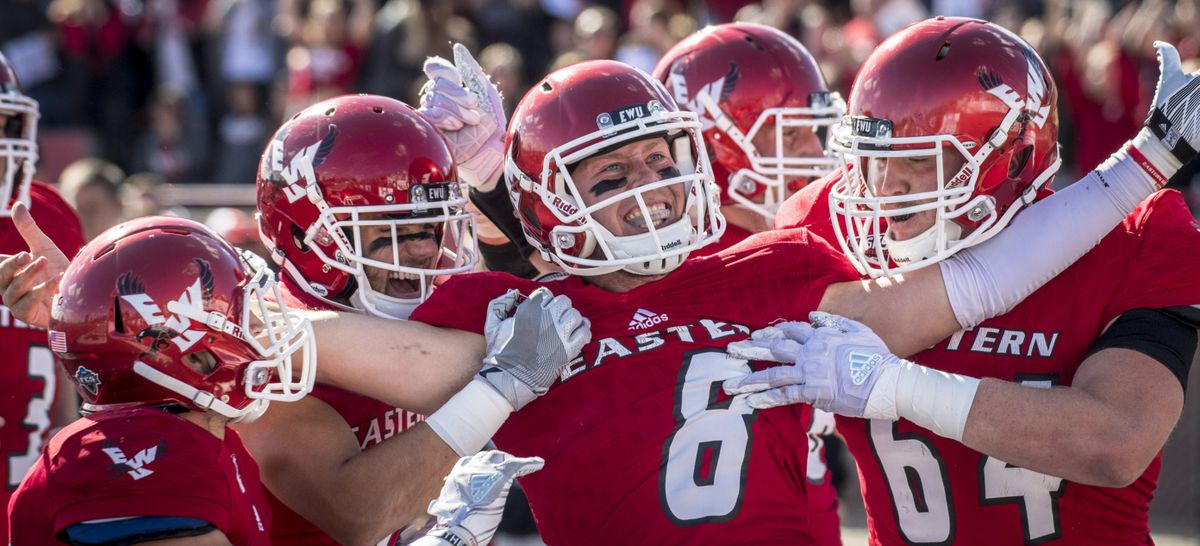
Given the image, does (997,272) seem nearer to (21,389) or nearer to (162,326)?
(162,326)

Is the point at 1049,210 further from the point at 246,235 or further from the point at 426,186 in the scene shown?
the point at 246,235

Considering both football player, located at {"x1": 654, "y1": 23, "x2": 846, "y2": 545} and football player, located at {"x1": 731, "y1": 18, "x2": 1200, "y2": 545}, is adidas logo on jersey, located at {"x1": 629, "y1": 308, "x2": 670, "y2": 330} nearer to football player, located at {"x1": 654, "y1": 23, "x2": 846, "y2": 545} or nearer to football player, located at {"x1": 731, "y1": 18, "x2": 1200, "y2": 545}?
football player, located at {"x1": 731, "y1": 18, "x2": 1200, "y2": 545}

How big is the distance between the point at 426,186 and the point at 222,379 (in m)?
0.87

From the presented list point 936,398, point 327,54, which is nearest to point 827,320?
point 936,398

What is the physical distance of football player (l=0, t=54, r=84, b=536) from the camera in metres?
4.01

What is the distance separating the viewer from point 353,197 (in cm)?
347

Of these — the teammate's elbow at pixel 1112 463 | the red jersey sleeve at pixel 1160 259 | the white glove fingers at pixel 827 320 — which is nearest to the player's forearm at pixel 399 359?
the white glove fingers at pixel 827 320

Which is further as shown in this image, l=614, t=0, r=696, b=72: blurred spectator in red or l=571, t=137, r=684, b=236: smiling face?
l=614, t=0, r=696, b=72: blurred spectator in red

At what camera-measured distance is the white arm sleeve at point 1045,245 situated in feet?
10.0

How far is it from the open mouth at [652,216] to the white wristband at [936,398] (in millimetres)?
664

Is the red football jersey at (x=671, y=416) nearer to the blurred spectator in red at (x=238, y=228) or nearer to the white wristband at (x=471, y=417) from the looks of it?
the white wristband at (x=471, y=417)

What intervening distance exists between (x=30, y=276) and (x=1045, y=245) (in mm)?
2450

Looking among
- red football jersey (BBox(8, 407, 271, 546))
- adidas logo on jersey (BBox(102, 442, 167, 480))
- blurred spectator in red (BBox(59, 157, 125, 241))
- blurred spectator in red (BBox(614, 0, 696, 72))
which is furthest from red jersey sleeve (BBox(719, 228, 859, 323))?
blurred spectator in red (BBox(614, 0, 696, 72))

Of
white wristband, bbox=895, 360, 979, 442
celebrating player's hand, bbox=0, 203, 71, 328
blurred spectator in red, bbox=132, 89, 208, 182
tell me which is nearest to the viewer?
white wristband, bbox=895, 360, 979, 442
